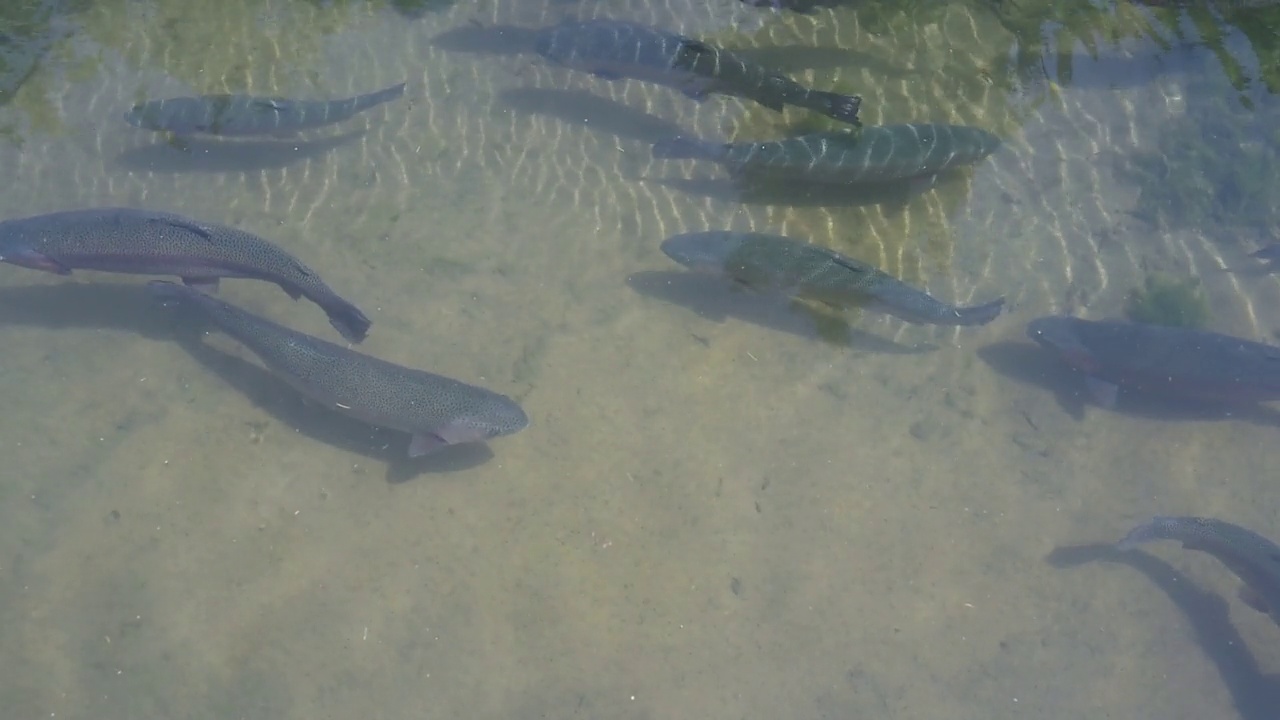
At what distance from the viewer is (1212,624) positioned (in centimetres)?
573

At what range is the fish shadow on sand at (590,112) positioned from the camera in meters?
7.43

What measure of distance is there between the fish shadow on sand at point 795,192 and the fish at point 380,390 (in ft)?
8.92

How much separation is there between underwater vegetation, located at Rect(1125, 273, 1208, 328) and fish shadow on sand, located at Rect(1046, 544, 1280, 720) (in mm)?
2045

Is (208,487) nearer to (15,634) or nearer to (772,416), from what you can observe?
(15,634)

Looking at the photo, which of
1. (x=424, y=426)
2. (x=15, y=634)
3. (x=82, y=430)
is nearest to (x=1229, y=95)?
(x=424, y=426)

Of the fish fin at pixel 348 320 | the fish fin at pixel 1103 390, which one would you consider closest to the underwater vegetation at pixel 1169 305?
the fish fin at pixel 1103 390

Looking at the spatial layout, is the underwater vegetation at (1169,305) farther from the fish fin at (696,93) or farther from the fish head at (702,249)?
the fish fin at (696,93)

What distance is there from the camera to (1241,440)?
6328 mm

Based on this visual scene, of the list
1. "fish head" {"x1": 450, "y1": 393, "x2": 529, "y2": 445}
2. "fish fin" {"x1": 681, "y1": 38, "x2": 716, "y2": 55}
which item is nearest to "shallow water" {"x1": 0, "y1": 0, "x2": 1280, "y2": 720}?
"fish head" {"x1": 450, "y1": 393, "x2": 529, "y2": 445}

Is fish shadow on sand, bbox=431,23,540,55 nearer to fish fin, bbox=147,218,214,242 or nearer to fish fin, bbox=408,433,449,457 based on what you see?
fish fin, bbox=147,218,214,242

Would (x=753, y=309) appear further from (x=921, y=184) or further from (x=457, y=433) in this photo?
(x=457, y=433)

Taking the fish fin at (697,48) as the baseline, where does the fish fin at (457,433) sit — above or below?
below

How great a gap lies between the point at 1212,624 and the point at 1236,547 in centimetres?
62

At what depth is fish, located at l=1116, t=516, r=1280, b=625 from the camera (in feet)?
18.0
